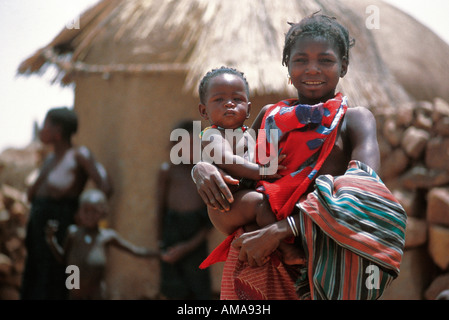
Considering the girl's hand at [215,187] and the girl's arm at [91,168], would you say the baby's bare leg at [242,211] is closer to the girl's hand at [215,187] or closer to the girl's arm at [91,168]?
the girl's hand at [215,187]

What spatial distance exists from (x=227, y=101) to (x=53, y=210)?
298 centimetres

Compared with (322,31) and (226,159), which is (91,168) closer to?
(226,159)

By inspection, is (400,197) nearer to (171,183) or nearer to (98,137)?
(171,183)

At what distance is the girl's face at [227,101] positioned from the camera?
1817mm

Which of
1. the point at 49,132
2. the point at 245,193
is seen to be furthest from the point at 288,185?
the point at 49,132

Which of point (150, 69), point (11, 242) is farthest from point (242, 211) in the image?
point (11, 242)

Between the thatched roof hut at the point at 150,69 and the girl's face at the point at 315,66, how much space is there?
2672 millimetres

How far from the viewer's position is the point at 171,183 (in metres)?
4.63

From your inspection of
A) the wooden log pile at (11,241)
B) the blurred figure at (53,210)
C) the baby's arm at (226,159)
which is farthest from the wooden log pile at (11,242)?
the baby's arm at (226,159)

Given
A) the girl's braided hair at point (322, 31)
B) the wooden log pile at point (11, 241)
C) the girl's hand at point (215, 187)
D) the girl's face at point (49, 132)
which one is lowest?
the wooden log pile at point (11, 241)

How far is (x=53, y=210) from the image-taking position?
4402 millimetres

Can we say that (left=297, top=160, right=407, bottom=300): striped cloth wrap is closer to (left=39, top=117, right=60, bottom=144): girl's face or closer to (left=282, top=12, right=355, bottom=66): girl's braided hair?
(left=282, top=12, right=355, bottom=66): girl's braided hair

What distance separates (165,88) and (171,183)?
0.93 meters

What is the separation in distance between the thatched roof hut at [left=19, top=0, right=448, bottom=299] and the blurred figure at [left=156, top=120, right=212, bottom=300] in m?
0.46
